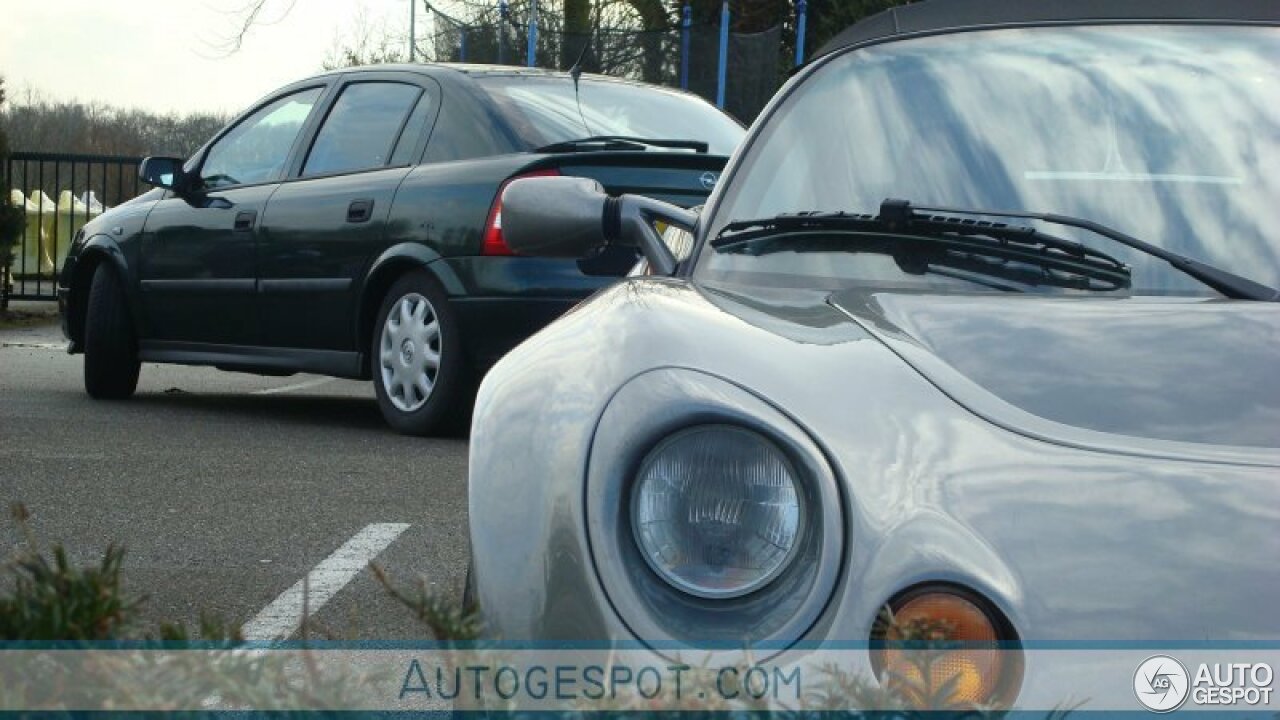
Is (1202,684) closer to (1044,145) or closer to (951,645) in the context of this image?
(951,645)

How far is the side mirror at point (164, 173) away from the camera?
848 cm

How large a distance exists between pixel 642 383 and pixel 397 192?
549 cm

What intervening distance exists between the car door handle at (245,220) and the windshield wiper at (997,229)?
5.38 m

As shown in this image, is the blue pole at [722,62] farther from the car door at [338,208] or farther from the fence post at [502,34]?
the car door at [338,208]

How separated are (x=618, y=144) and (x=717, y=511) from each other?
5469 millimetres

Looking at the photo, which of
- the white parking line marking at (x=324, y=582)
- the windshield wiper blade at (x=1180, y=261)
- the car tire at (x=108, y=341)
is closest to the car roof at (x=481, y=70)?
the car tire at (x=108, y=341)

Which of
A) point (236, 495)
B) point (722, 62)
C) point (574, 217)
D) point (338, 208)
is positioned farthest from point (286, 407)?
point (722, 62)

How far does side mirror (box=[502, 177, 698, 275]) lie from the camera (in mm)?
3398

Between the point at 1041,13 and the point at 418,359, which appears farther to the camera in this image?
the point at 418,359

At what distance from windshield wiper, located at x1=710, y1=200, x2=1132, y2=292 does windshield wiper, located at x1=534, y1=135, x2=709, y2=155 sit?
425 centimetres

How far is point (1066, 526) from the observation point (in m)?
1.94

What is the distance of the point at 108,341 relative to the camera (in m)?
8.88

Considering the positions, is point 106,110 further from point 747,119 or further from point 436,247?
point 436,247

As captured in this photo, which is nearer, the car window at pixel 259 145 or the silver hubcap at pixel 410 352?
the silver hubcap at pixel 410 352
